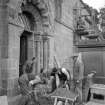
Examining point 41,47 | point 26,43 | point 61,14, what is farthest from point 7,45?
point 61,14

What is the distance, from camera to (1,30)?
5.07 meters

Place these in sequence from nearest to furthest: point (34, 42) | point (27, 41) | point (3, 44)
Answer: point (3, 44) → point (27, 41) → point (34, 42)

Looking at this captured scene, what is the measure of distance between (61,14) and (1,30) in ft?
20.7

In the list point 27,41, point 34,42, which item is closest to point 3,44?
point 27,41

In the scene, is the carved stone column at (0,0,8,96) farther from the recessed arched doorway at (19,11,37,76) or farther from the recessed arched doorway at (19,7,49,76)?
the recessed arched doorway at (19,11,37,76)

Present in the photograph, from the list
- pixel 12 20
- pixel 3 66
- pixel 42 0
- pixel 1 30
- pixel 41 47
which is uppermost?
pixel 42 0

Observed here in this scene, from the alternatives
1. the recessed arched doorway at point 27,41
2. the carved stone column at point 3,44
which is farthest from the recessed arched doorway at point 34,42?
the carved stone column at point 3,44

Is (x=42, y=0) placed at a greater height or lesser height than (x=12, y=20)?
greater

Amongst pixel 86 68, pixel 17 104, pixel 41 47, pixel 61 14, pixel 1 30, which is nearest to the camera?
pixel 1 30

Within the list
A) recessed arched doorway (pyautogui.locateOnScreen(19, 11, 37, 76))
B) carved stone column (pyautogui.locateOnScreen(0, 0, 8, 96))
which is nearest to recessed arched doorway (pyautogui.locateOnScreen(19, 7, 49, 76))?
recessed arched doorway (pyautogui.locateOnScreen(19, 11, 37, 76))

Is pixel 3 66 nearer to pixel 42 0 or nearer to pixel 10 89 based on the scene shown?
pixel 10 89

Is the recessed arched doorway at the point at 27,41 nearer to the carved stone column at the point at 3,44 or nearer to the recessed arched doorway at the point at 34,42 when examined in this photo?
the recessed arched doorway at the point at 34,42

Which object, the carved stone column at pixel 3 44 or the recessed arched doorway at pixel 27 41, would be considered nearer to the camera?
the carved stone column at pixel 3 44

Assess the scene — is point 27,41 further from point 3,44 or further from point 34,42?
point 3,44
